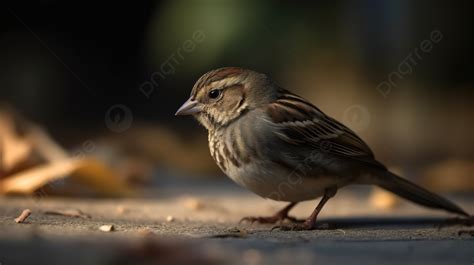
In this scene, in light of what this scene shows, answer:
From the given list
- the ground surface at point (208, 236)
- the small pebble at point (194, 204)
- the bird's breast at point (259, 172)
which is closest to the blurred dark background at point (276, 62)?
the small pebble at point (194, 204)

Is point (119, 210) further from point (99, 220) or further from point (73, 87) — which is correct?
point (73, 87)

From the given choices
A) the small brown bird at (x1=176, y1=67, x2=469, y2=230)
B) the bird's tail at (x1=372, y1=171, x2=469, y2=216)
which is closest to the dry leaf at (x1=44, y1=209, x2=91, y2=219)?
the small brown bird at (x1=176, y1=67, x2=469, y2=230)

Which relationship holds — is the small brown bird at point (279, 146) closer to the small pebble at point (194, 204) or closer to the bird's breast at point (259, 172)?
the bird's breast at point (259, 172)

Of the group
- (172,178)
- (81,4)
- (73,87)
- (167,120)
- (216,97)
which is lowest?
(216,97)

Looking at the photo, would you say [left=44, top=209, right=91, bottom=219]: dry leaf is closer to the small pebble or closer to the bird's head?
the bird's head

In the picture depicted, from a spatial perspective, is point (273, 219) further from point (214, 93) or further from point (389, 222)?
point (214, 93)

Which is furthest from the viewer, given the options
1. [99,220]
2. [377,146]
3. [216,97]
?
[377,146]

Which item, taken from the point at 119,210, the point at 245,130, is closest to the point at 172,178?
the point at 119,210
